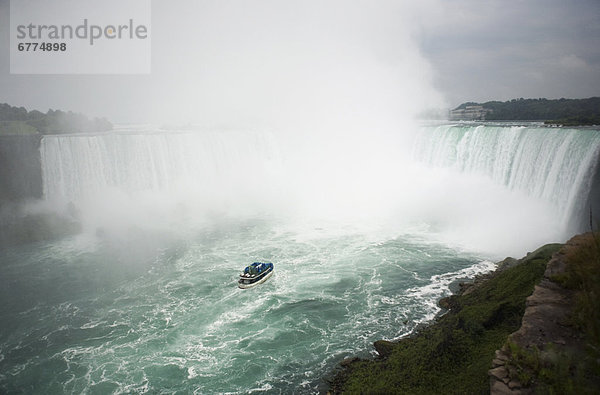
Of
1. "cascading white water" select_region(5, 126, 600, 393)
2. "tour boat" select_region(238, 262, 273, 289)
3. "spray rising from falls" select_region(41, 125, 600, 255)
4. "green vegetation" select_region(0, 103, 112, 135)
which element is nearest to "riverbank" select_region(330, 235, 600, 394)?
"cascading white water" select_region(5, 126, 600, 393)

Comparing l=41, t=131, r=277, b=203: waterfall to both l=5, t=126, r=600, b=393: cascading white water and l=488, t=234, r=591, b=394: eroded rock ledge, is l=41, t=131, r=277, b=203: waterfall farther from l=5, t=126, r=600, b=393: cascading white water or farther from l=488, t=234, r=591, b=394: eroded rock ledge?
l=488, t=234, r=591, b=394: eroded rock ledge

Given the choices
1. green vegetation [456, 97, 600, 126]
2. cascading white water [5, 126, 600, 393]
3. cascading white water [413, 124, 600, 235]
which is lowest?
cascading white water [5, 126, 600, 393]

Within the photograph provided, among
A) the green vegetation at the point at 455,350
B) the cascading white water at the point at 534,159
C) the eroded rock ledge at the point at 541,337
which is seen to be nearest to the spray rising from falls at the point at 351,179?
the cascading white water at the point at 534,159

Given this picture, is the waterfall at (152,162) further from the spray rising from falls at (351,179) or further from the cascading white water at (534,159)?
the cascading white water at (534,159)

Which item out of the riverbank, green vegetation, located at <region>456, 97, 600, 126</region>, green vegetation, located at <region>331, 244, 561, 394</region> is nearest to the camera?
the riverbank

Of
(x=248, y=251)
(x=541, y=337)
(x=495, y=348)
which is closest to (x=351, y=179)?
(x=248, y=251)

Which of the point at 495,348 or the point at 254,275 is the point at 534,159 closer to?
the point at 495,348
